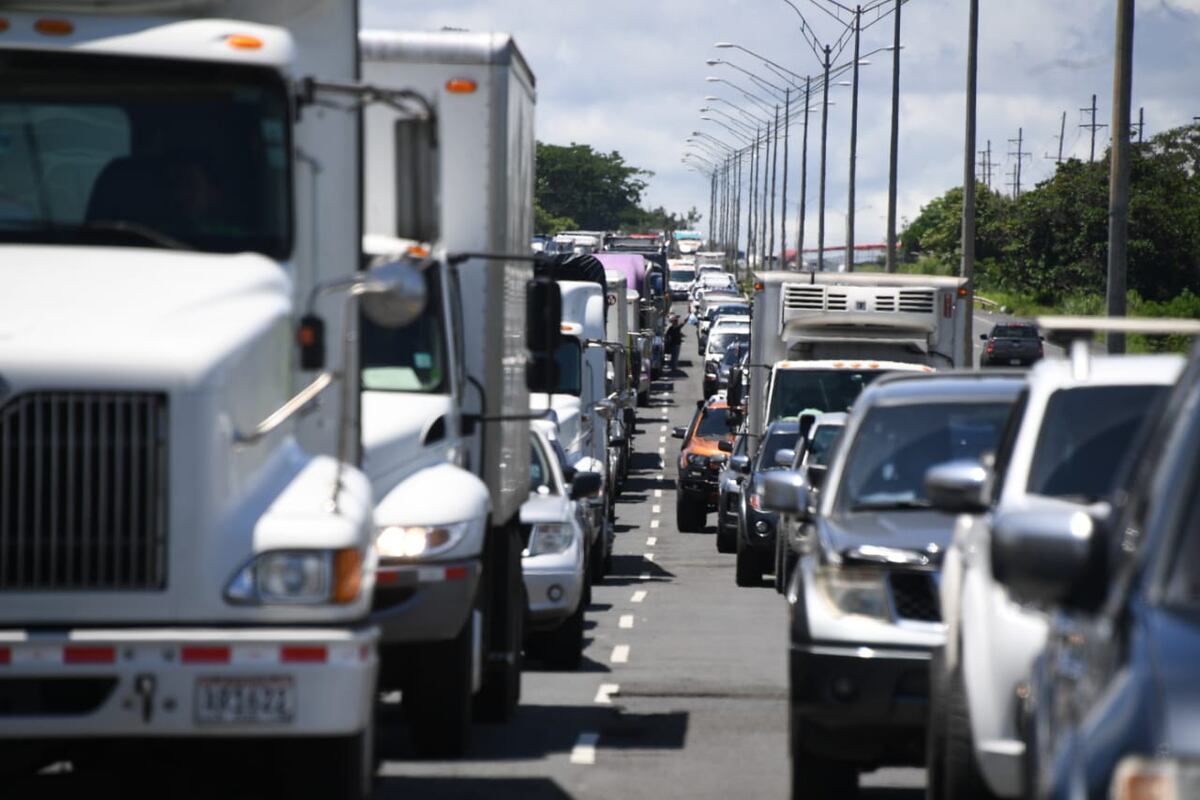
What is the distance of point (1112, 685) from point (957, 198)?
166m

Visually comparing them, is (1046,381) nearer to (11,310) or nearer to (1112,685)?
(11,310)

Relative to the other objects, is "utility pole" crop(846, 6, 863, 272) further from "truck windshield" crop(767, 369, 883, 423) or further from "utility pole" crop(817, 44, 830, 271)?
"truck windshield" crop(767, 369, 883, 423)

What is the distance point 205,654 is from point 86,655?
1.27 ft

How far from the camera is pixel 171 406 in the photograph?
7809 mm

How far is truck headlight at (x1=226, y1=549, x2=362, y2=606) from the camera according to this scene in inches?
309

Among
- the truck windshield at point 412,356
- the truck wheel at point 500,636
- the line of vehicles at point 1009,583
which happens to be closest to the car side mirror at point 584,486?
the truck wheel at point 500,636

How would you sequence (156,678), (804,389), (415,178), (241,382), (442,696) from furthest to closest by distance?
(804,389)
(442,696)
(415,178)
(241,382)
(156,678)

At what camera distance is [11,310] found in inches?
321

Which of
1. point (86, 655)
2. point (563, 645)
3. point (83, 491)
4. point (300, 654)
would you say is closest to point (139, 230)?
point (83, 491)

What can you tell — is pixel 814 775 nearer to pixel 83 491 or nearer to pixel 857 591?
pixel 857 591

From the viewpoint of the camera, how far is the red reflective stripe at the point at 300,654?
7742 mm

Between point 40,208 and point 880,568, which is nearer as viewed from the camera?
point 40,208

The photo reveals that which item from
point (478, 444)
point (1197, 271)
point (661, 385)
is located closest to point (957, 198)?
point (1197, 271)

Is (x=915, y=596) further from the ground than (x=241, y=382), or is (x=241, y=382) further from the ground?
(x=241, y=382)
